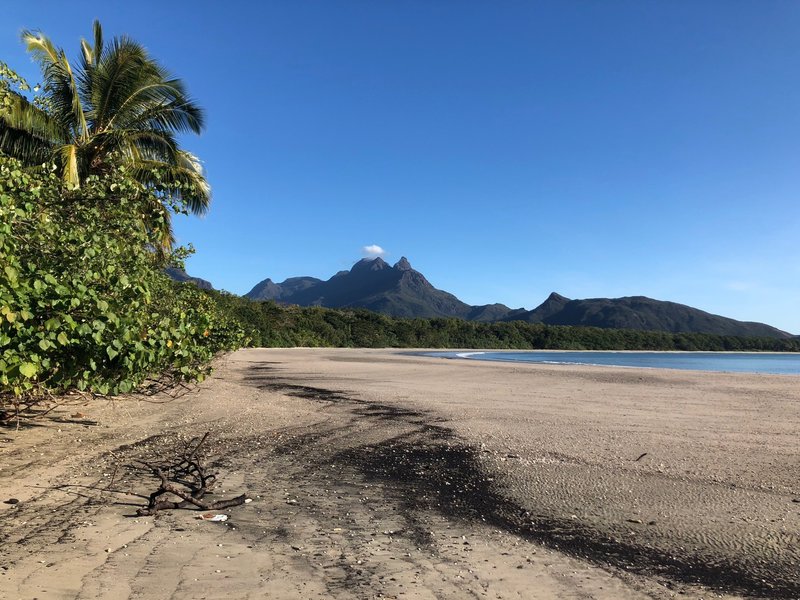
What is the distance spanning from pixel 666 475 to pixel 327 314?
217 feet

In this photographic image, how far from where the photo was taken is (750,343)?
120 meters

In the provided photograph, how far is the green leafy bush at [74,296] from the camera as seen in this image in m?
4.11

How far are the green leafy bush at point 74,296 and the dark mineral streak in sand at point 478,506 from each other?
313 cm

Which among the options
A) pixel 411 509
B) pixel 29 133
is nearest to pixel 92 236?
pixel 411 509

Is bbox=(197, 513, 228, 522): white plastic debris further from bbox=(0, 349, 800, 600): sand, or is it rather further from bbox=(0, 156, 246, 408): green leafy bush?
bbox=(0, 156, 246, 408): green leafy bush

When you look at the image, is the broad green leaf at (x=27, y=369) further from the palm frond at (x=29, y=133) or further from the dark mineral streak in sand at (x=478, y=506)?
the palm frond at (x=29, y=133)

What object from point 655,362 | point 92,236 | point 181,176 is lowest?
point 655,362

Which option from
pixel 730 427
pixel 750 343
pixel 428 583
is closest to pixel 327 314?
pixel 730 427

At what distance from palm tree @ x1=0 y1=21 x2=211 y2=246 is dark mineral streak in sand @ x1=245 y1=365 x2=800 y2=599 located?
7.88 metres

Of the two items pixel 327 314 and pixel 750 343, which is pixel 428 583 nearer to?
pixel 327 314

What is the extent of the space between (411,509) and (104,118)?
14.2m

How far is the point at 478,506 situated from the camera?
5660mm

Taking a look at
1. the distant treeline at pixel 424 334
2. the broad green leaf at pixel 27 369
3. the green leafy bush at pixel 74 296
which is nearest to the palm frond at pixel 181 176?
the green leafy bush at pixel 74 296

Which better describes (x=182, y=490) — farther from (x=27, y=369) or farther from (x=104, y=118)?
(x=104, y=118)
